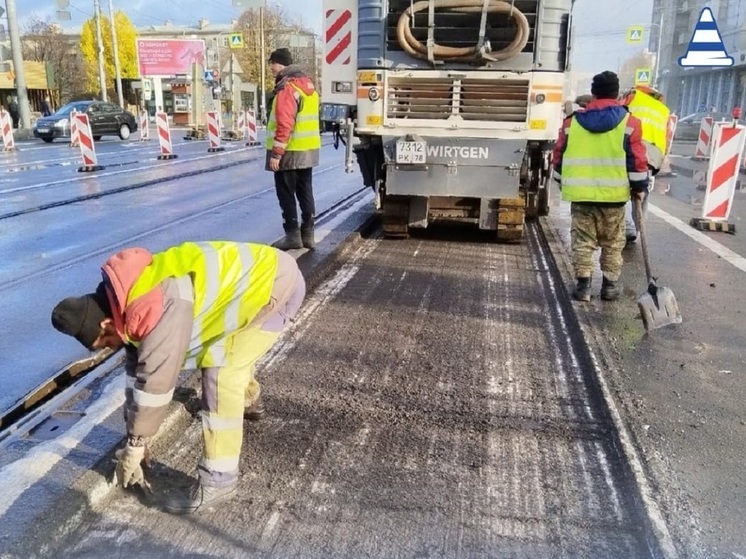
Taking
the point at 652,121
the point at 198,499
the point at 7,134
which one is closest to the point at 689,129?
the point at 7,134

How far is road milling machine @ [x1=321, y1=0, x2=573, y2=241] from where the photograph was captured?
6.98 metres

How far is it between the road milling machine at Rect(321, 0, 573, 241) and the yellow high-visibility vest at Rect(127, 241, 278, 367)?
454 centimetres

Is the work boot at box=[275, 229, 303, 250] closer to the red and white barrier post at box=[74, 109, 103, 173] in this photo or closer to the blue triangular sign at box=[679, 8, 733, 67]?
the blue triangular sign at box=[679, 8, 733, 67]

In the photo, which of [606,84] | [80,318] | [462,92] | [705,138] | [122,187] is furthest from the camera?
[705,138]

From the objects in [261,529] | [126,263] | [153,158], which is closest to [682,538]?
[261,529]

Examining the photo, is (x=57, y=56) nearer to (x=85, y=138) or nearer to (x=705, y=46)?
(x=85, y=138)

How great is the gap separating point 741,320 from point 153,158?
16.2 m

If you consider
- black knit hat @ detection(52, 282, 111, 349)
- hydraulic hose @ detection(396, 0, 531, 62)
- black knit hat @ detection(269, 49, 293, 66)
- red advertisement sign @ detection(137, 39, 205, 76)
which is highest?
Answer: red advertisement sign @ detection(137, 39, 205, 76)

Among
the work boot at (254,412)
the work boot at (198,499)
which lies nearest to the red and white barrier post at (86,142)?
the work boot at (254,412)

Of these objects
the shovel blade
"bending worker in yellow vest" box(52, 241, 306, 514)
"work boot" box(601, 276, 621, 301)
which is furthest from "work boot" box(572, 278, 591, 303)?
"bending worker in yellow vest" box(52, 241, 306, 514)

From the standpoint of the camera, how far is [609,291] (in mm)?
5648

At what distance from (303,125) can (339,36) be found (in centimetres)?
178

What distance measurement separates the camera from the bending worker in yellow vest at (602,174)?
5.39m

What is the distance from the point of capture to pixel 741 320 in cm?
527
